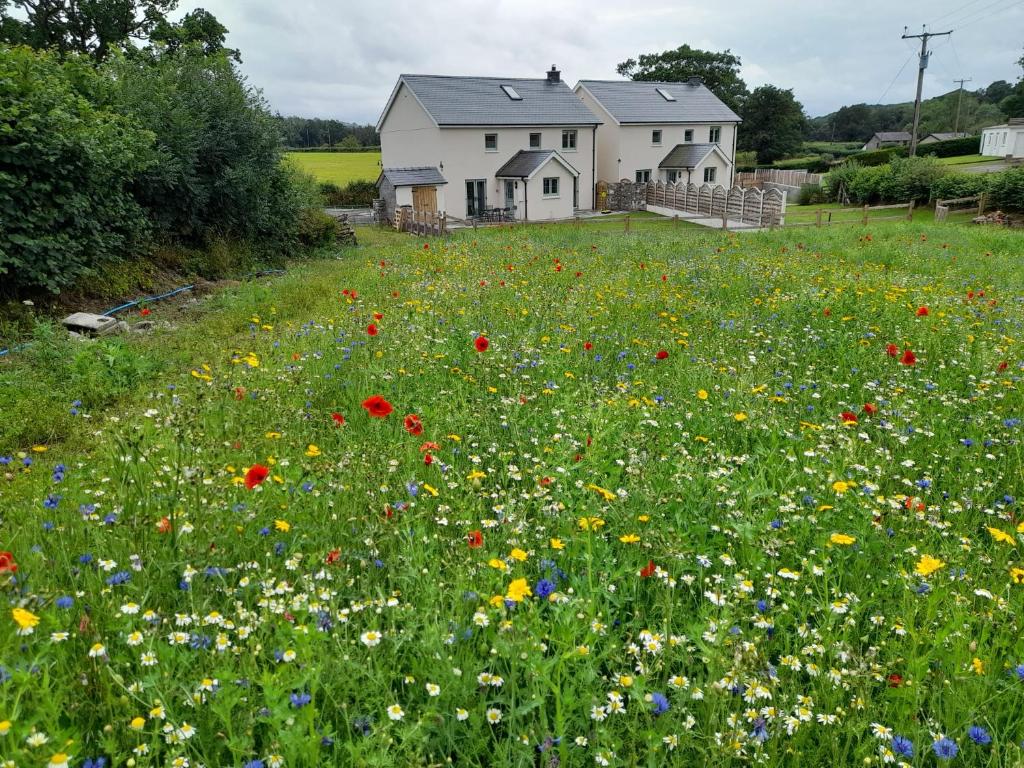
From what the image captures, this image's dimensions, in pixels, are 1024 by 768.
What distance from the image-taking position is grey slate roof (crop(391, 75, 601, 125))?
119ft

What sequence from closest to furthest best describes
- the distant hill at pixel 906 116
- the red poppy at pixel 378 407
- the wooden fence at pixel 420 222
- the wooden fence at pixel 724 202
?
the red poppy at pixel 378 407, the wooden fence at pixel 420 222, the wooden fence at pixel 724 202, the distant hill at pixel 906 116

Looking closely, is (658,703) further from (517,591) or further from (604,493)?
(604,493)

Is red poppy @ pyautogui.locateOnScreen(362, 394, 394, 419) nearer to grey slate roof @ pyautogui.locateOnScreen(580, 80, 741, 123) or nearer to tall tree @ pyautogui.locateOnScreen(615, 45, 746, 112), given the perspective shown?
grey slate roof @ pyautogui.locateOnScreen(580, 80, 741, 123)

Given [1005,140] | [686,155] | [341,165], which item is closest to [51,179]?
[686,155]

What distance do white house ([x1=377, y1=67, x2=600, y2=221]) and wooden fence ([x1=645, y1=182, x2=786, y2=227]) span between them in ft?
17.7

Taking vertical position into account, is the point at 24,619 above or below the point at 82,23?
below

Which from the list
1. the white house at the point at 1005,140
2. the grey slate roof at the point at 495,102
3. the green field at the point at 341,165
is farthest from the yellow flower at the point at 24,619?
the white house at the point at 1005,140

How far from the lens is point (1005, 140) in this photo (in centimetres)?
5984

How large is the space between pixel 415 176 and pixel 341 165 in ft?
115

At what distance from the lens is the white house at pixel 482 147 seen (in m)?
35.6

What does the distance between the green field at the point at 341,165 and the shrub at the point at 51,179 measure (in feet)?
116

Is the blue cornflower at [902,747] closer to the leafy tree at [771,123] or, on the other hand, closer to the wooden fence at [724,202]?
the wooden fence at [724,202]

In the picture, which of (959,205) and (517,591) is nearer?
(517,591)

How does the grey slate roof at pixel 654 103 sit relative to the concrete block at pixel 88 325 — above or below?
above
